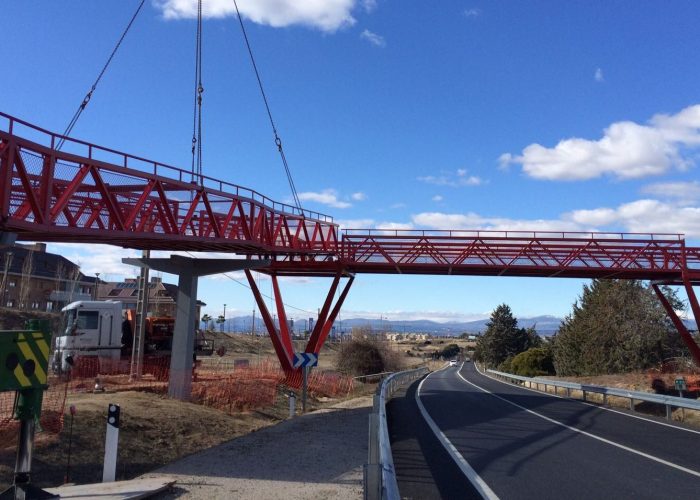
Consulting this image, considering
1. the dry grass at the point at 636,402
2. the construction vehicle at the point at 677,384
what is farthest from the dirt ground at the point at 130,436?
the construction vehicle at the point at 677,384

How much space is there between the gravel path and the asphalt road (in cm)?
99

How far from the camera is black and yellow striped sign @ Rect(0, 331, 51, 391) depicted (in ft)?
23.1

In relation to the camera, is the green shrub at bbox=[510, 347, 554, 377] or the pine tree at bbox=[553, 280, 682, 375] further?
the green shrub at bbox=[510, 347, 554, 377]

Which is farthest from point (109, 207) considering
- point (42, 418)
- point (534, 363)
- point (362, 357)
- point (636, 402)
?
point (534, 363)

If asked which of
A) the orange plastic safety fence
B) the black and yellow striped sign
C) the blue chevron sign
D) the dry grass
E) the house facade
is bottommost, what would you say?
the dry grass

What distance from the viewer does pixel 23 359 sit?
7.20 metres

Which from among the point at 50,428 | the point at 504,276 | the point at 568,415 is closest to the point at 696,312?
the point at 504,276

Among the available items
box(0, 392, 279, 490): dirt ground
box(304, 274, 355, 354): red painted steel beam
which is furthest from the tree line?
box(0, 392, 279, 490): dirt ground

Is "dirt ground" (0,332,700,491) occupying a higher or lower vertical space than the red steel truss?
lower

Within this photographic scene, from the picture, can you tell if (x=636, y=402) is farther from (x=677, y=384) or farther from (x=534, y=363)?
(x=534, y=363)

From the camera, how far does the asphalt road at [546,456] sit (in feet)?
29.9

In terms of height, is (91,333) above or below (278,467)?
above

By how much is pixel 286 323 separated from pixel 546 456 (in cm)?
2092

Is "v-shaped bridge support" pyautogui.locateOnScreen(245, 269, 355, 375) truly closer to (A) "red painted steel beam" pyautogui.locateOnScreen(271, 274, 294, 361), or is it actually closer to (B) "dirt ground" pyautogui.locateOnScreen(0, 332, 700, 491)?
(A) "red painted steel beam" pyautogui.locateOnScreen(271, 274, 294, 361)
